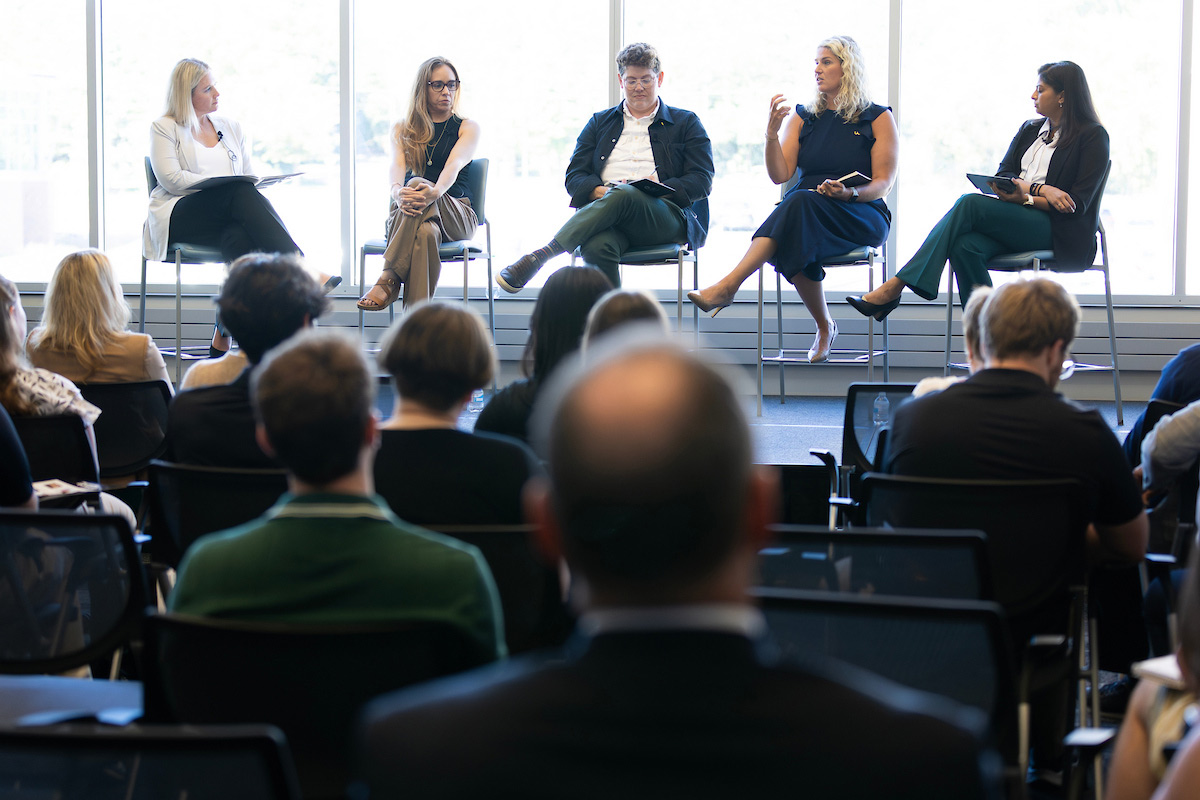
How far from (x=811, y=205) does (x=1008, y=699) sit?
3886 mm

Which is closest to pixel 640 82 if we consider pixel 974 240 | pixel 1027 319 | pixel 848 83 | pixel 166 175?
pixel 848 83

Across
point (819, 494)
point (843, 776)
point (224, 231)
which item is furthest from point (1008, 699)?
point (224, 231)

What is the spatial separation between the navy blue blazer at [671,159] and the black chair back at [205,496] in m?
3.43

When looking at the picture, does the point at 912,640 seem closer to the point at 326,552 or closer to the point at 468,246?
the point at 326,552

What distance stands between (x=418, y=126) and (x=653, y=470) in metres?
5.13

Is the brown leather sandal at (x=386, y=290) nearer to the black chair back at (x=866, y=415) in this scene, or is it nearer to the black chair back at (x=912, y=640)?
the black chair back at (x=866, y=415)

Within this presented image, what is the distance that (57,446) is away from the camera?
8.21ft

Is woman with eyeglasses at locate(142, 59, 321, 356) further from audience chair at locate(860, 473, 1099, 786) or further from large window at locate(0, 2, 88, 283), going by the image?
audience chair at locate(860, 473, 1099, 786)

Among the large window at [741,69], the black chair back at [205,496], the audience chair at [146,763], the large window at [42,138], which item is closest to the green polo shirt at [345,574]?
the audience chair at [146,763]

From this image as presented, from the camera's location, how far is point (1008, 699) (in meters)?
1.33

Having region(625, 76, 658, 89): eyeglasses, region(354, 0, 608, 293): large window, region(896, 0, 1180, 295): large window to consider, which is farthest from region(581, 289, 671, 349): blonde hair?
region(896, 0, 1180, 295): large window

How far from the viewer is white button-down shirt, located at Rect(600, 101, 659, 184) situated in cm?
544

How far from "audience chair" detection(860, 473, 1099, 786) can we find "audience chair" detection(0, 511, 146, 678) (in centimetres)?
121

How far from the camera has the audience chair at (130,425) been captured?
3.02 metres
